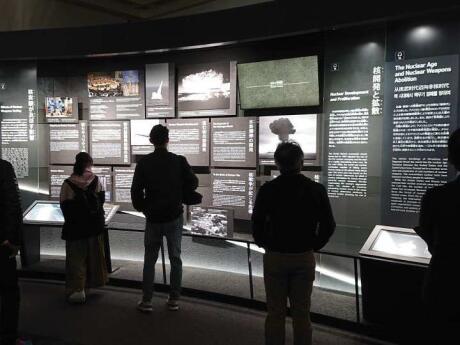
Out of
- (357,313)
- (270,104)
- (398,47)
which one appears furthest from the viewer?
(270,104)

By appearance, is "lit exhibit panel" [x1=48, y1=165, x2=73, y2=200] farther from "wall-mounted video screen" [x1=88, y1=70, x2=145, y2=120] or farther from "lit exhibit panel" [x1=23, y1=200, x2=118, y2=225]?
"wall-mounted video screen" [x1=88, y1=70, x2=145, y2=120]

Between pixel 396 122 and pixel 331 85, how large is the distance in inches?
26.8

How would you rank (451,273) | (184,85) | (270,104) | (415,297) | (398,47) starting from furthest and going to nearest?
1. (184,85)
2. (270,104)
3. (398,47)
4. (415,297)
5. (451,273)

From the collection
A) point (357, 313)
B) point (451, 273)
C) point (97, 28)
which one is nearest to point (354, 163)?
point (357, 313)

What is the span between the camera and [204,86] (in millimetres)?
4613

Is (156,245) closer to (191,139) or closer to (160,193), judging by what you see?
(160,193)

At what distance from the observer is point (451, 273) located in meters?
1.79

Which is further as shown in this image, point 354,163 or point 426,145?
point 354,163

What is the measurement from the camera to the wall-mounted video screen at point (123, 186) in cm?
507

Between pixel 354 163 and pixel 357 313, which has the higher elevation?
pixel 354 163

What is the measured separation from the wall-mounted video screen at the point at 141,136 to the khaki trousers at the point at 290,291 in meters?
2.92

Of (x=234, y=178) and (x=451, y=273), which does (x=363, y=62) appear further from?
(x=451, y=273)

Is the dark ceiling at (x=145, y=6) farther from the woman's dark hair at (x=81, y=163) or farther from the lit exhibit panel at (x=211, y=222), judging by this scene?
the woman's dark hair at (x=81, y=163)

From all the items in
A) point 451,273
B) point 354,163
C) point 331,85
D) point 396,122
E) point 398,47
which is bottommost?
point 451,273
